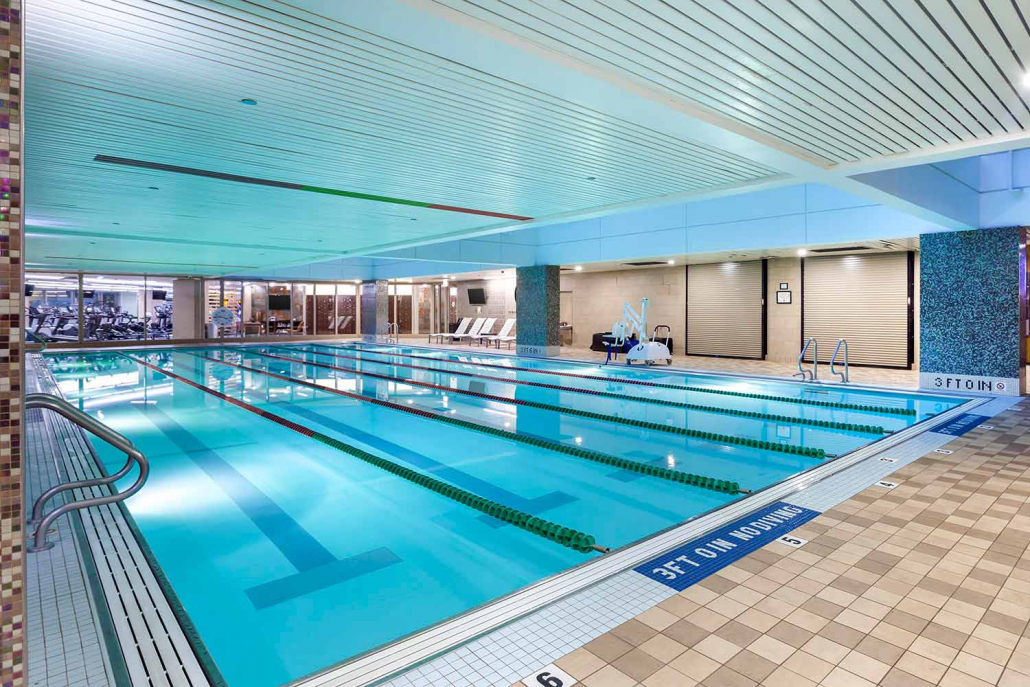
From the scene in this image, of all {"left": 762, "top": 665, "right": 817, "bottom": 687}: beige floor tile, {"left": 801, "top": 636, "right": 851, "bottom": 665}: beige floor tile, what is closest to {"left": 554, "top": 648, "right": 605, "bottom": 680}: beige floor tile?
{"left": 762, "top": 665, "right": 817, "bottom": 687}: beige floor tile

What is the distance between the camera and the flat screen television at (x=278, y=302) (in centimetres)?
2534

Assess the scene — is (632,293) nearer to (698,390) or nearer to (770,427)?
(698,390)

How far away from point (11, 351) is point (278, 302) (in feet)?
83.5

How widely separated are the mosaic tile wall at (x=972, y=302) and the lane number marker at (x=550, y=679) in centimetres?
969

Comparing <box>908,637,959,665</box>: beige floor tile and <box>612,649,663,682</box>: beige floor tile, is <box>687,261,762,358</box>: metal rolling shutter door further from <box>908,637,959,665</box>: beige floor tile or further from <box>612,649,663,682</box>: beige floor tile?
<box>612,649,663,682</box>: beige floor tile

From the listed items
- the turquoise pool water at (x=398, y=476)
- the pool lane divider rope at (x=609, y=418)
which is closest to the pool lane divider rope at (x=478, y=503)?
the turquoise pool water at (x=398, y=476)

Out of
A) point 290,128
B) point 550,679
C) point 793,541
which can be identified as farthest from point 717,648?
point 290,128

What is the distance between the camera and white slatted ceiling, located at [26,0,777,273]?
332cm

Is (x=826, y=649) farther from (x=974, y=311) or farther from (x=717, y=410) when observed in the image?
(x=974, y=311)

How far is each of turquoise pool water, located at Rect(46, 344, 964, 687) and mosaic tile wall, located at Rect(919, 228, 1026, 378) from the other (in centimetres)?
121

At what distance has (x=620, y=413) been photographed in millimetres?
7961

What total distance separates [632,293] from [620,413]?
421 inches

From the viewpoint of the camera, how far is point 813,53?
3504 mm

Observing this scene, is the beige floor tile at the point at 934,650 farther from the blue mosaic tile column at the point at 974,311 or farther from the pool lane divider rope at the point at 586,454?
the blue mosaic tile column at the point at 974,311
